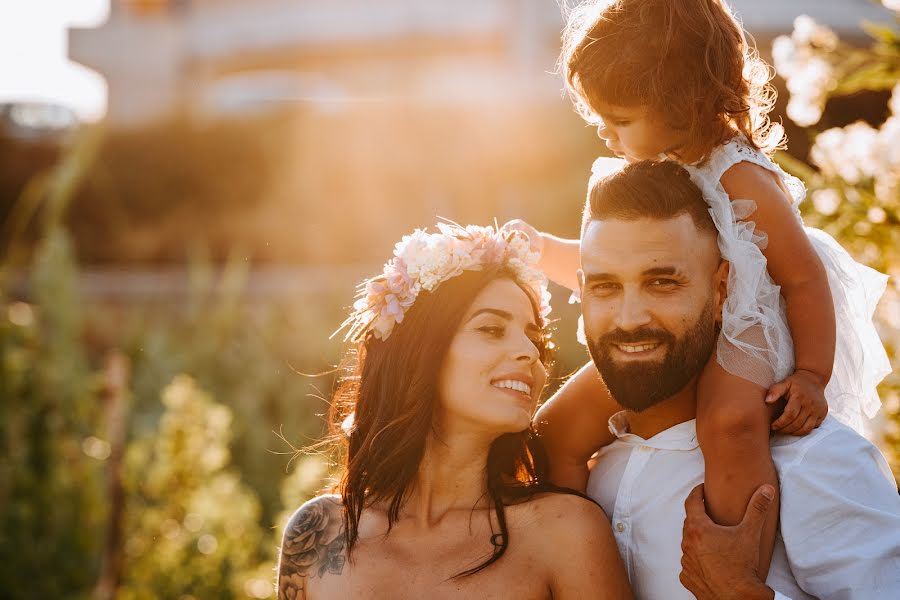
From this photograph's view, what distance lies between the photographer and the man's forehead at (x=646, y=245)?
2.54 m

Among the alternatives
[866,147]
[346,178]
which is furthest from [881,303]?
[346,178]

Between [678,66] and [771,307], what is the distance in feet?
2.20

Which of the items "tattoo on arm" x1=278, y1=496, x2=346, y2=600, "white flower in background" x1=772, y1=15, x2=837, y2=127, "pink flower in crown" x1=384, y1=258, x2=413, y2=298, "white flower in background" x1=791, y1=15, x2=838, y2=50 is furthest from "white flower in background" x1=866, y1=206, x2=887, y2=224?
"tattoo on arm" x1=278, y1=496, x2=346, y2=600

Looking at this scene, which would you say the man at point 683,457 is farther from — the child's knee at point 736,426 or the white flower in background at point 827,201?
the white flower in background at point 827,201

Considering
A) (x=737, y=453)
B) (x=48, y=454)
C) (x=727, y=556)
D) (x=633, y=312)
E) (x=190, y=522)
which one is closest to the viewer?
(x=727, y=556)

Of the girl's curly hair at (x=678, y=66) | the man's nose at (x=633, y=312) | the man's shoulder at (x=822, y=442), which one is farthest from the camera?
the girl's curly hair at (x=678, y=66)

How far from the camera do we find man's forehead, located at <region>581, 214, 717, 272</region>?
2543mm

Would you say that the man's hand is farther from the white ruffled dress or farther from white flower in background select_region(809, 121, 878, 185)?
white flower in background select_region(809, 121, 878, 185)

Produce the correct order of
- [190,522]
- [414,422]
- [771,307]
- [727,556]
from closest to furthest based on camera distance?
[727,556]
[771,307]
[414,422]
[190,522]

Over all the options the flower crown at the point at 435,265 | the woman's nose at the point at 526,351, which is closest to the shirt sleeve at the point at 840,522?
the woman's nose at the point at 526,351

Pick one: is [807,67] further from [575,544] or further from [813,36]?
[575,544]

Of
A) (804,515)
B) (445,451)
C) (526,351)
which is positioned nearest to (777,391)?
(804,515)

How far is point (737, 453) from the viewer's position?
2.43 metres

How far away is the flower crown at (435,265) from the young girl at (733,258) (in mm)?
386
